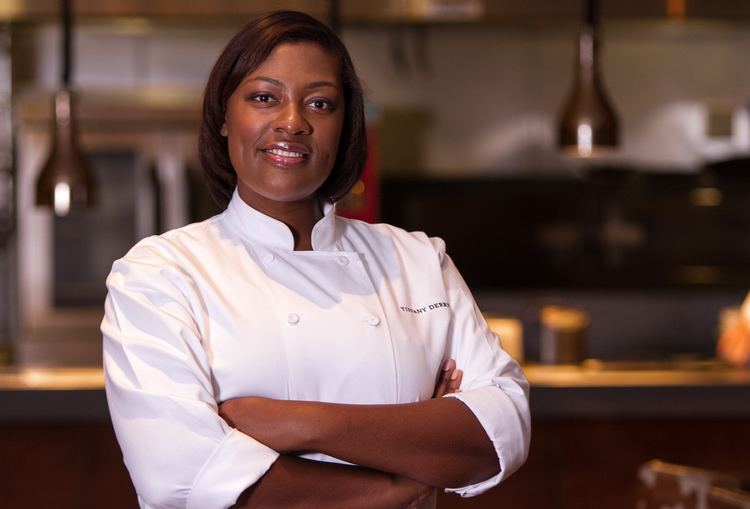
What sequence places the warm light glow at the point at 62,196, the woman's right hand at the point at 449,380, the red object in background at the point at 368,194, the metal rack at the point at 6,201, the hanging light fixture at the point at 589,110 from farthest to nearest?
the metal rack at the point at 6,201, the red object in background at the point at 368,194, the hanging light fixture at the point at 589,110, the warm light glow at the point at 62,196, the woman's right hand at the point at 449,380

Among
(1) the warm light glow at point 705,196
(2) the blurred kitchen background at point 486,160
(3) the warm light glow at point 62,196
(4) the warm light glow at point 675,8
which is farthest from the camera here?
(1) the warm light glow at point 705,196

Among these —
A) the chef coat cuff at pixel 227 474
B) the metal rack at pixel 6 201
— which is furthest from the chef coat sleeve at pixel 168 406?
the metal rack at pixel 6 201

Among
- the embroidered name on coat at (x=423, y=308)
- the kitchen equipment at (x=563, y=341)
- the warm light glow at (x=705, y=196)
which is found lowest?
the kitchen equipment at (x=563, y=341)

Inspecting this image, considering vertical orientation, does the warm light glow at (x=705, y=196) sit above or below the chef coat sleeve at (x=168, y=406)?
below

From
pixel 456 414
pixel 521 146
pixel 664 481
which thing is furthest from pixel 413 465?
pixel 521 146

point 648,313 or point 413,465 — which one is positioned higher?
point 413,465

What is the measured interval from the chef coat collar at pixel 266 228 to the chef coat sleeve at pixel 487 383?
0.20 metres

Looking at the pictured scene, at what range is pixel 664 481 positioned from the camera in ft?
8.06

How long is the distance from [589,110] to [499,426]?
6.01 ft

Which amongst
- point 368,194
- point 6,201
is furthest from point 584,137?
point 6,201

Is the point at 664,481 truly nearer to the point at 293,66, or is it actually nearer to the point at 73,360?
the point at 293,66

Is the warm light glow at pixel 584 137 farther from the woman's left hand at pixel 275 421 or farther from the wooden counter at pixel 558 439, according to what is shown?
the woman's left hand at pixel 275 421

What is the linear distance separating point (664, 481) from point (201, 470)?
57.8 inches

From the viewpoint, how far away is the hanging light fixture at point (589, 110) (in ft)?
10.2
